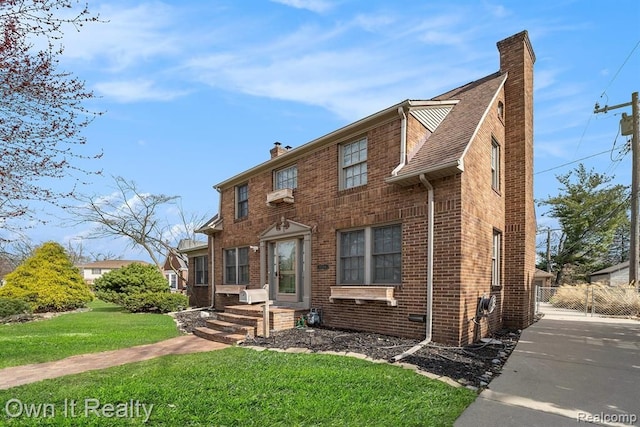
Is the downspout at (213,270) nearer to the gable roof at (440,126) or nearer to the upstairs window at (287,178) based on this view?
the upstairs window at (287,178)

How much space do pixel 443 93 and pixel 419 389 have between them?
33.0 ft

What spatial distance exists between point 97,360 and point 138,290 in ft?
35.6

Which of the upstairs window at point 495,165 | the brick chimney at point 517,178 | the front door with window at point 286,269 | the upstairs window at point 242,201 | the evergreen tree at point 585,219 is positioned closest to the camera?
the upstairs window at point 495,165

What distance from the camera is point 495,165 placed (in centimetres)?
989

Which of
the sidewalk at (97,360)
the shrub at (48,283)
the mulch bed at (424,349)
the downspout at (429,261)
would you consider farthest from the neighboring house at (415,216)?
the shrub at (48,283)

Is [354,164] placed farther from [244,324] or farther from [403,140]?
[244,324]

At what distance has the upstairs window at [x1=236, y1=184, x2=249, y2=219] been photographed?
13.4 metres

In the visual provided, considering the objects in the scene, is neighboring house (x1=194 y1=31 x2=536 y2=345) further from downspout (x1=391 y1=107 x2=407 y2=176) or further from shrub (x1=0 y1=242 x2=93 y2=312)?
shrub (x1=0 y1=242 x2=93 y2=312)

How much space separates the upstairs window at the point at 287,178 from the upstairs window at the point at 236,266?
9.05 ft

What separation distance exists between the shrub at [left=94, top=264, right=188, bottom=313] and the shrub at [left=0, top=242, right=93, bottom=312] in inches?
38.4

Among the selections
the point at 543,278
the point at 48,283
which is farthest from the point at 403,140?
the point at 543,278

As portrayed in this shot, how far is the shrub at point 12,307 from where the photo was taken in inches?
483

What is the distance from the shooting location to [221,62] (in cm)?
860

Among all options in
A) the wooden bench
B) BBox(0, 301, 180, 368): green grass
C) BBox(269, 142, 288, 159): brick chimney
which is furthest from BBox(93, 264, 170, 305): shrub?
the wooden bench
